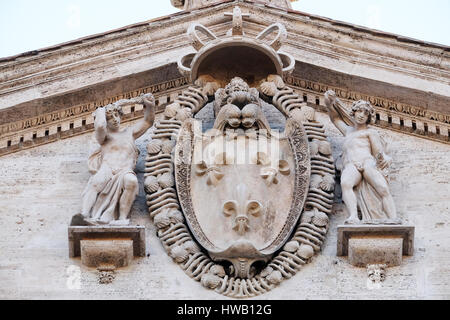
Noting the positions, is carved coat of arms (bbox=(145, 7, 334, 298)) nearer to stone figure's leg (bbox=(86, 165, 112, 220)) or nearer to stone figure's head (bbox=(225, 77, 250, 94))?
stone figure's head (bbox=(225, 77, 250, 94))

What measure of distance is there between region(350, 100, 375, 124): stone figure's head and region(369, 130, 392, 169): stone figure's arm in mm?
136

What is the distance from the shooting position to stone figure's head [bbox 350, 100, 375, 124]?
47.9 ft

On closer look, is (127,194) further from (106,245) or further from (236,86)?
(236,86)

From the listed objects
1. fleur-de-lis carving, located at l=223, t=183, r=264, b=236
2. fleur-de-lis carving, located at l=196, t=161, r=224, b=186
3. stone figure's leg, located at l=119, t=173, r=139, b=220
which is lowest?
fleur-de-lis carving, located at l=223, t=183, r=264, b=236

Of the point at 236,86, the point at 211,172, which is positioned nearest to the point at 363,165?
the point at 211,172

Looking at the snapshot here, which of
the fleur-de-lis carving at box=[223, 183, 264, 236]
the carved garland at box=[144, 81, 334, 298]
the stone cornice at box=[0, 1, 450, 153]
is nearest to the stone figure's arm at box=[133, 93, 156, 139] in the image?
the carved garland at box=[144, 81, 334, 298]

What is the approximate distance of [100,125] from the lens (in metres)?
14.3

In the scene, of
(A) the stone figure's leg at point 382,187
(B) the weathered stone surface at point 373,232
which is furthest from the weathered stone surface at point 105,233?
(A) the stone figure's leg at point 382,187

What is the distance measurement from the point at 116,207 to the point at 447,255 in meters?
3.19

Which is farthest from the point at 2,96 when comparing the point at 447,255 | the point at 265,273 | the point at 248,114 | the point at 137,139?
the point at 447,255

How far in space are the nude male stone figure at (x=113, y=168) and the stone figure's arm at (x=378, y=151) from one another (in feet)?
7.25

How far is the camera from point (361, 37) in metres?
15.8

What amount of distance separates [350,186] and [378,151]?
1.82ft
